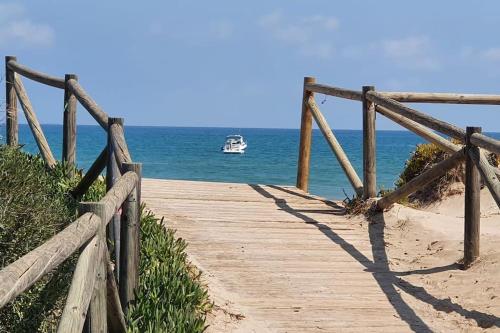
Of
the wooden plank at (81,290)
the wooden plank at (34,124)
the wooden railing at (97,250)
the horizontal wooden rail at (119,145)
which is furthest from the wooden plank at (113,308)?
the wooden plank at (34,124)

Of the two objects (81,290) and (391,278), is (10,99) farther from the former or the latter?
(81,290)

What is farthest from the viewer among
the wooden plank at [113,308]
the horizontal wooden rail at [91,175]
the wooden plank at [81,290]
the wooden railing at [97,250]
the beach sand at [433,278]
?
the horizontal wooden rail at [91,175]

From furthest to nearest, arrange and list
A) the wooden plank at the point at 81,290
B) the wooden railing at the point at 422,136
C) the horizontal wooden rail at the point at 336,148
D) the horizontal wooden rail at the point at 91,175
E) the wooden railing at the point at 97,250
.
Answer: the horizontal wooden rail at the point at 336,148
the horizontal wooden rail at the point at 91,175
the wooden railing at the point at 422,136
the wooden plank at the point at 81,290
the wooden railing at the point at 97,250

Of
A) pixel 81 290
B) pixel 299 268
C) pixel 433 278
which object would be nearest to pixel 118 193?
pixel 81 290

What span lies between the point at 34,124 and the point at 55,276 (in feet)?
18.0

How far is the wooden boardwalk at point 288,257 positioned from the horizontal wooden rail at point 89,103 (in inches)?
57.7

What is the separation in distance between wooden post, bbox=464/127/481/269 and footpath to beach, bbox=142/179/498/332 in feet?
0.87

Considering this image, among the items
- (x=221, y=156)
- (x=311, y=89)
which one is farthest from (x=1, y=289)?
(x=221, y=156)

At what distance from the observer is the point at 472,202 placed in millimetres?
7102

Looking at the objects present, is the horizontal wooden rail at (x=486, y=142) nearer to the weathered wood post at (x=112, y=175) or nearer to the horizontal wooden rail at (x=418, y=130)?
the horizontal wooden rail at (x=418, y=130)

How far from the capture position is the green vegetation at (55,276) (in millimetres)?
4895

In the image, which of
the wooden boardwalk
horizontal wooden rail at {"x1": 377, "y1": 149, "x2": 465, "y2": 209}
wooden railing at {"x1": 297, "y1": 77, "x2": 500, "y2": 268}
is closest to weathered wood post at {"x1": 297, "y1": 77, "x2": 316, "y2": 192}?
wooden railing at {"x1": 297, "y1": 77, "x2": 500, "y2": 268}

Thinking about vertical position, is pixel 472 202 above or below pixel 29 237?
above

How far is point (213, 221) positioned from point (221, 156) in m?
57.5
